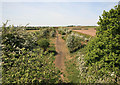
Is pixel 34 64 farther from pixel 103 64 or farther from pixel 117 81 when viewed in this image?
pixel 117 81

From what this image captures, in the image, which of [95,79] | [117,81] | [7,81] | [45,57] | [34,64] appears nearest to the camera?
[7,81]

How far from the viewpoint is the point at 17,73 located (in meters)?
2.55

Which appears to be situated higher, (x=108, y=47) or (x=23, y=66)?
(x=108, y=47)

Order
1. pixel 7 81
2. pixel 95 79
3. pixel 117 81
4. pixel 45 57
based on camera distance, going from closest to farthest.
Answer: pixel 7 81 → pixel 45 57 → pixel 117 81 → pixel 95 79

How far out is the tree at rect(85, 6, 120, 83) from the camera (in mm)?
4011

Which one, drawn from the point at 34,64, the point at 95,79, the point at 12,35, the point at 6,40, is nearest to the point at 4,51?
the point at 6,40

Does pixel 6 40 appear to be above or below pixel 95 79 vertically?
above

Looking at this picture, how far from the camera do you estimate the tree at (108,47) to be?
4.01 metres

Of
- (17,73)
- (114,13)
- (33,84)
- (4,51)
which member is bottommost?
(33,84)

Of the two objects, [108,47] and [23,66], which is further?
[108,47]

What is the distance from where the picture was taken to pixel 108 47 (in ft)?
13.5

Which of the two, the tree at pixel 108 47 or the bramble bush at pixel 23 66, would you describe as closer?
the bramble bush at pixel 23 66

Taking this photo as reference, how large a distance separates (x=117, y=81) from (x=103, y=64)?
95 cm

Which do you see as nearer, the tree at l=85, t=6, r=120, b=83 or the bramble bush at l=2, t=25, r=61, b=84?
the bramble bush at l=2, t=25, r=61, b=84
